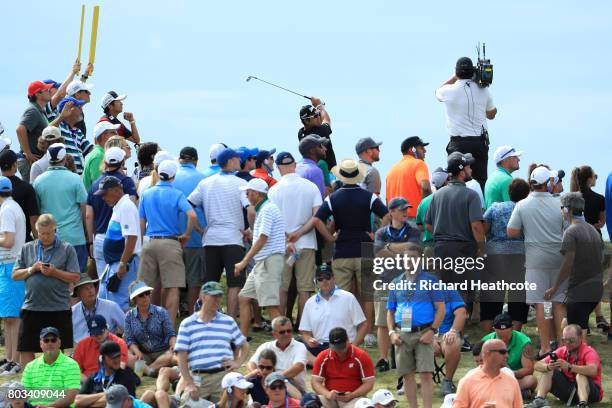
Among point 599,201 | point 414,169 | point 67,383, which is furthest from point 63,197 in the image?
point 599,201

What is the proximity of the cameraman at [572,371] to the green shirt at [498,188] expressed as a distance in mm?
2644

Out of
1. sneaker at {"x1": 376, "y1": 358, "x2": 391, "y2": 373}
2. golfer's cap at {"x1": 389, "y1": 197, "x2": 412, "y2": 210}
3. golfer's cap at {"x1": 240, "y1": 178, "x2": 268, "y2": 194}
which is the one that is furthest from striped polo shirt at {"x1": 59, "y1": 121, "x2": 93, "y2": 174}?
sneaker at {"x1": 376, "y1": 358, "x2": 391, "y2": 373}

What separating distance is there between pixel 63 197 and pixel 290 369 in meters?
3.95

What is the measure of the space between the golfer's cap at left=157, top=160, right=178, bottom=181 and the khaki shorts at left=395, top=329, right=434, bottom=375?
3.59m

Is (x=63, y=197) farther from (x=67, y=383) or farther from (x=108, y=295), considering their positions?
(x=67, y=383)

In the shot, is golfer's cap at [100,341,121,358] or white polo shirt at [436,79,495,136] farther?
white polo shirt at [436,79,495,136]

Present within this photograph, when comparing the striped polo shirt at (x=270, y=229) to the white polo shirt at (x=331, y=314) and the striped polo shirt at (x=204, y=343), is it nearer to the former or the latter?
the white polo shirt at (x=331, y=314)

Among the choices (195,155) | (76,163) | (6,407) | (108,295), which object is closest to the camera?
(6,407)

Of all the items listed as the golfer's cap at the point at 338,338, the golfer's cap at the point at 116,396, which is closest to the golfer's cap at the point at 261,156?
the golfer's cap at the point at 338,338

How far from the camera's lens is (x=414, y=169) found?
17.8m

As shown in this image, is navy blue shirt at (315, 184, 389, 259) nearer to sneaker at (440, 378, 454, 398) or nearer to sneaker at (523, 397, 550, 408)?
sneaker at (440, 378, 454, 398)

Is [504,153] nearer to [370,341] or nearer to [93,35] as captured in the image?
[370,341]

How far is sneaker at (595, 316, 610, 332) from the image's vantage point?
1788cm

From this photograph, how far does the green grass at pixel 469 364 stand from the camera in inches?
597
